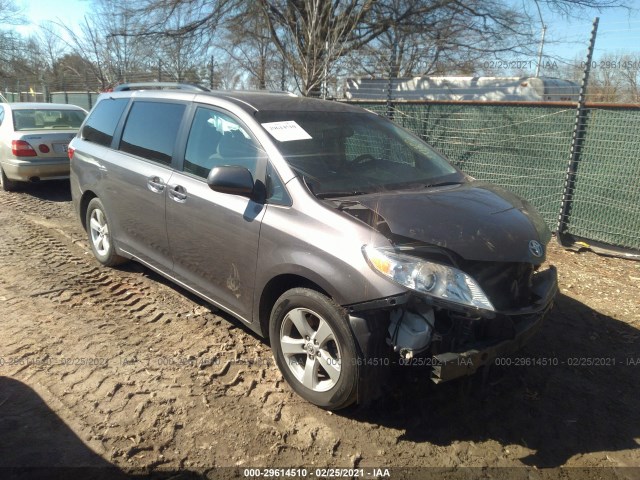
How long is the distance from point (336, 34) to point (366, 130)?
258 inches

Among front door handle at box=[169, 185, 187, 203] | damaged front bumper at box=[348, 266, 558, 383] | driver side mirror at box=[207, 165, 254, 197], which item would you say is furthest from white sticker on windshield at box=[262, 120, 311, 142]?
damaged front bumper at box=[348, 266, 558, 383]

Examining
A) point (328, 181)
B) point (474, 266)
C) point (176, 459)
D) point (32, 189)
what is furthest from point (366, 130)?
point (32, 189)

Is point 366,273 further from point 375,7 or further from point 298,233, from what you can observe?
point 375,7

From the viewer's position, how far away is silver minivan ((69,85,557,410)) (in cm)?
258

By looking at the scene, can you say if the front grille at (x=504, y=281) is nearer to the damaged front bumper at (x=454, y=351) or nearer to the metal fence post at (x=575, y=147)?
the damaged front bumper at (x=454, y=351)

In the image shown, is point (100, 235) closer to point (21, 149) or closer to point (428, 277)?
point (428, 277)

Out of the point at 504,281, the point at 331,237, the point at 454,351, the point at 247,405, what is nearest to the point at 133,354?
the point at 247,405

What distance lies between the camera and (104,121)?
16.6ft

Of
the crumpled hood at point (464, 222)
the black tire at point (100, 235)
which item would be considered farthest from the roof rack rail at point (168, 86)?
the crumpled hood at point (464, 222)

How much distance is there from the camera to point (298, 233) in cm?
289

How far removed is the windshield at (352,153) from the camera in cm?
321

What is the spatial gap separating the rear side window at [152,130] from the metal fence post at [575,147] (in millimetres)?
5091

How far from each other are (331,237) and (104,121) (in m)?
3.50

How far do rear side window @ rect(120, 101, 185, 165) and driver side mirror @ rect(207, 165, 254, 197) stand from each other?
1060mm
